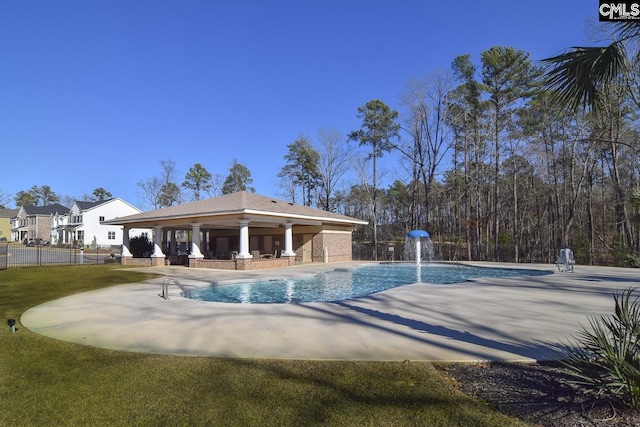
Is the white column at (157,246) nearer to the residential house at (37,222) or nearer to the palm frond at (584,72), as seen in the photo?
the palm frond at (584,72)

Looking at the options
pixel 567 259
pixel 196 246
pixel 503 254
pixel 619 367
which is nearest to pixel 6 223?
pixel 196 246

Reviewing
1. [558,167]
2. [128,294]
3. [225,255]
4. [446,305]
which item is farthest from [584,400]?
[558,167]

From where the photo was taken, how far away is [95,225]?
48156 millimetres

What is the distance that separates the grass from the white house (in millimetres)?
46079

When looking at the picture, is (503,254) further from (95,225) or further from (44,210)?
(44,210)

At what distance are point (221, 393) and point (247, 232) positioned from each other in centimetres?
1753

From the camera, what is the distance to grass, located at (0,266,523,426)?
3.05m

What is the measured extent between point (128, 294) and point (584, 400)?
11.4 meters

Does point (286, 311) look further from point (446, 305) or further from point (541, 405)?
point (541, 405)

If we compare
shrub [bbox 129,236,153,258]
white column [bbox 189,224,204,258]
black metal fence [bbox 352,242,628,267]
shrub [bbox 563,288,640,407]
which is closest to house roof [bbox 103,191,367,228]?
white column [bbox 189,224,204,258]

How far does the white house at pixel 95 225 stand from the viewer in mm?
47406

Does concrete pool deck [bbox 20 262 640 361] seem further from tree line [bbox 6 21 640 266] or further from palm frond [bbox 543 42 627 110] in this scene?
tree line [bbox 6 21 640 266]

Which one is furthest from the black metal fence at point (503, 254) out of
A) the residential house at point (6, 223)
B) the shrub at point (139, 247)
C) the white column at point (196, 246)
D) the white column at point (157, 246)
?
the residential house at point (6, 223)

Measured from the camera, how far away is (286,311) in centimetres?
786
